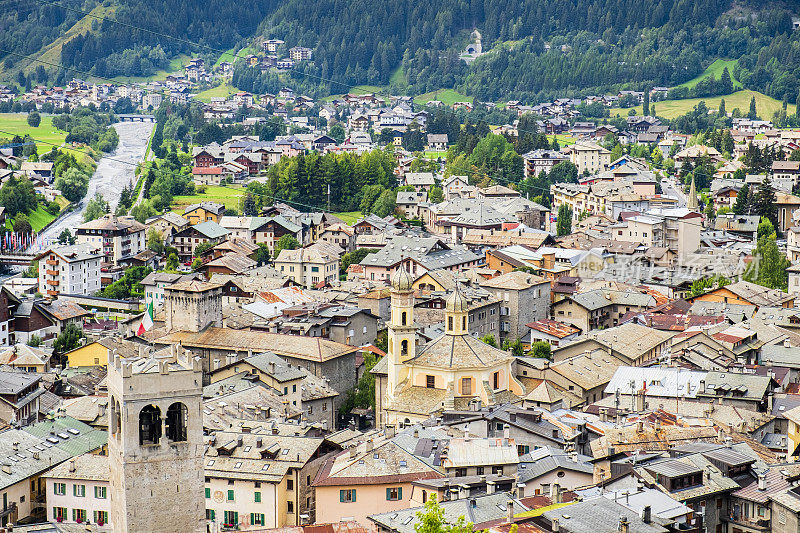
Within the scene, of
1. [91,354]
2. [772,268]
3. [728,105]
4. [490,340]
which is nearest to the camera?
[490,340]

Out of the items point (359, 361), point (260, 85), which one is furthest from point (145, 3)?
point (359, 361)

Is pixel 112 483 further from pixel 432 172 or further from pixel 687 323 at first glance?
pixel 432 172

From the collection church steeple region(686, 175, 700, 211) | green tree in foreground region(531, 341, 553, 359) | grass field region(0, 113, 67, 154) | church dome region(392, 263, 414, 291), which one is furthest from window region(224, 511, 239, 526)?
grass field region(0, 113, 67, 154)

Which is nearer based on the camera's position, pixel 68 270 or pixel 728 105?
pixel 68 270

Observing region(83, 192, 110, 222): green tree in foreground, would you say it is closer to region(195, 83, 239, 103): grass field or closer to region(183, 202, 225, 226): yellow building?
region(183, 202, 225, 226): yellow building

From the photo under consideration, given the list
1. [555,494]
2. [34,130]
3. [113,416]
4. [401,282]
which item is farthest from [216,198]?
[113,416]

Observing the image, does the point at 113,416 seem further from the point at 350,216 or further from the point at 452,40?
the point at 452,40
